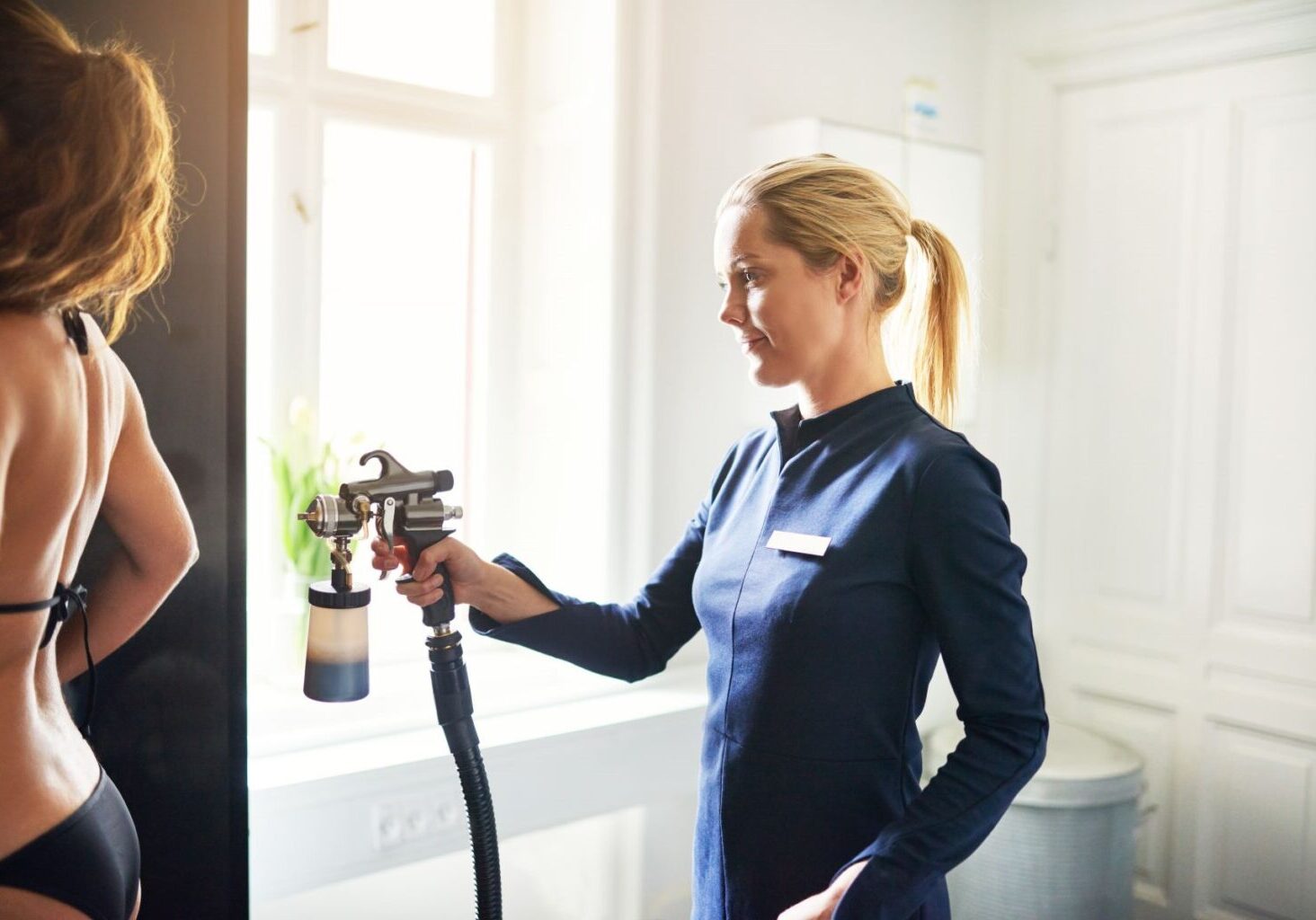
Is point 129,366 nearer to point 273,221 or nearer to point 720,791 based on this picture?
point 720,791

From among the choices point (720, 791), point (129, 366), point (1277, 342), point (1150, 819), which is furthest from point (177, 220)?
point (1150, 819)

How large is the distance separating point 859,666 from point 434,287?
1517 mm

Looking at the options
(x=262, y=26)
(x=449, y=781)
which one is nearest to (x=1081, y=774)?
(x=449, y=781)

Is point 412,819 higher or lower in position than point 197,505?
lower

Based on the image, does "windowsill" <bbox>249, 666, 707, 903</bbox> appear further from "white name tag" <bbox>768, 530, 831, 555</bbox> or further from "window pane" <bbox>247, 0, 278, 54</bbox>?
"window pane" <bbox>247, 0, 278, 54</bbox>

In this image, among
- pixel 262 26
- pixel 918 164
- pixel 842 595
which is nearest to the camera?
pixel 842 595

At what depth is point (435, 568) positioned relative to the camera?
4.58 ft

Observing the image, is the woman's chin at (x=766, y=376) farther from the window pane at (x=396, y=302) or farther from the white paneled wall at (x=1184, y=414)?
the white paneled wall at (x=1184, y=414)

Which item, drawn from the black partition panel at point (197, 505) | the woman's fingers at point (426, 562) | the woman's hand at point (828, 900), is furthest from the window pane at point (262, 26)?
the woman's hand at point (828, 900)

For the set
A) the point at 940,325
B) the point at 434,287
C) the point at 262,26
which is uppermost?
the point at 262,26

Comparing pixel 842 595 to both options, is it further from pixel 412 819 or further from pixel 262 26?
pixel 262 26

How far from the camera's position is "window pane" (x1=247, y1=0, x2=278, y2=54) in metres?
2.16

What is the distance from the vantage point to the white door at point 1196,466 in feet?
8.80

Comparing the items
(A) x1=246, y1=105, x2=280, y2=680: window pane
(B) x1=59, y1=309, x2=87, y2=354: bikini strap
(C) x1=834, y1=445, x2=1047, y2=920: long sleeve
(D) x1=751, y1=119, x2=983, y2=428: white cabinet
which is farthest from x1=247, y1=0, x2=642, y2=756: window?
(C) x1=834, y1=445, x2=1047, y2=920: long sleeve
